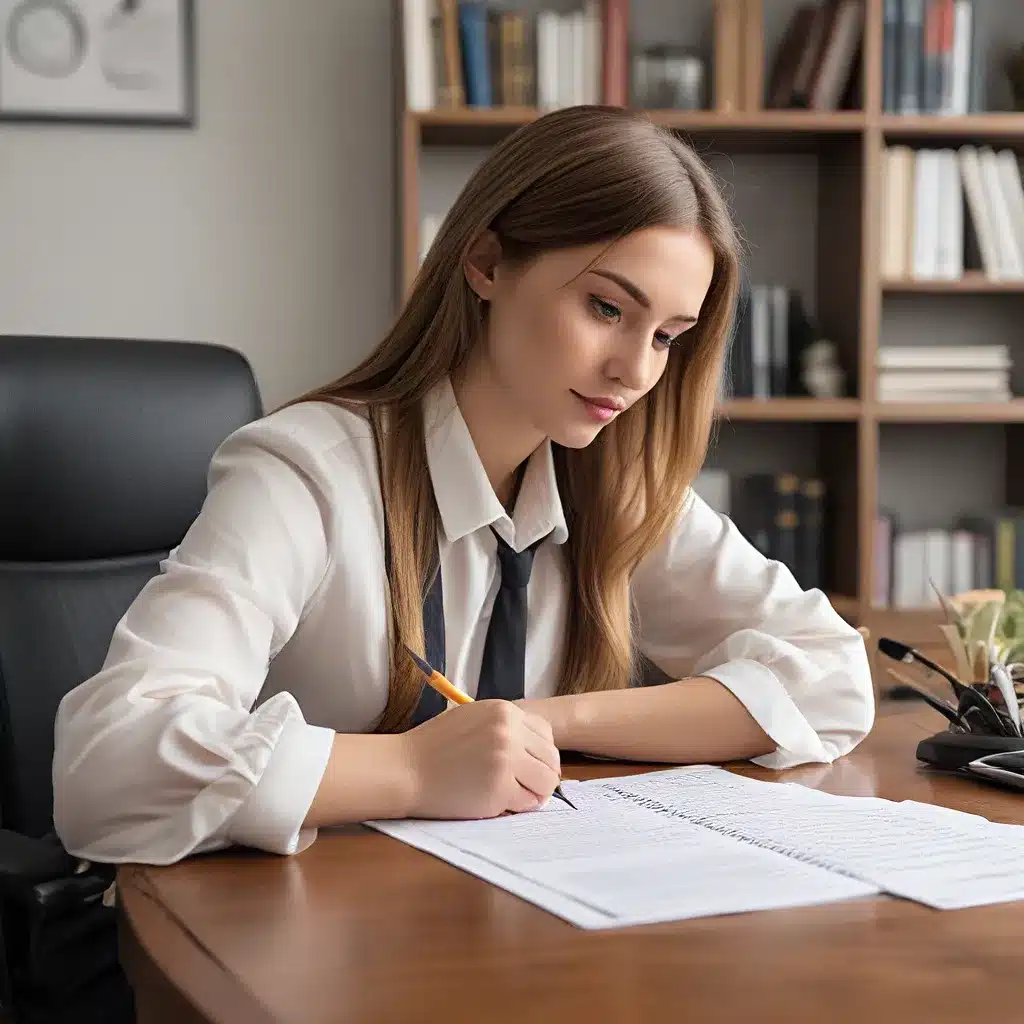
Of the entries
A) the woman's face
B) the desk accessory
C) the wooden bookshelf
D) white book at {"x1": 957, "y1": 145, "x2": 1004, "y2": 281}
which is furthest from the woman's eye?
white book at {"x1": 957, "y1": 145, "x2": 1004, "y2": 281}

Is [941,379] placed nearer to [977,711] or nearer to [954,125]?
[954,125]

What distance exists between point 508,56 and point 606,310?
1.89 m

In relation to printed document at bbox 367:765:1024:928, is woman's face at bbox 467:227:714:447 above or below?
above

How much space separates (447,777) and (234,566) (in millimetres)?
256

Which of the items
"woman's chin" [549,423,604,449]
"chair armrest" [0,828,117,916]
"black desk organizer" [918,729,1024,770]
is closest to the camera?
"chair armrest" [0,828,117,916]

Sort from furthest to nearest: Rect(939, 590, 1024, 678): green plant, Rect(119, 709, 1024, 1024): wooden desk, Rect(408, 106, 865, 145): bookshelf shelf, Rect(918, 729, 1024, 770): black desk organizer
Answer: Rect(408, 106, 865, 145): bookshelf shelf
Rect(939, 590, 1024, 678): green plant
Rect(918, 729, 1024, 770): black desk organizer
Rect(119, 709, 1024, 1024): wooden desk

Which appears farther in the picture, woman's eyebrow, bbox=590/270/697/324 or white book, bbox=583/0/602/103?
white book, bbox=583/0/602/103

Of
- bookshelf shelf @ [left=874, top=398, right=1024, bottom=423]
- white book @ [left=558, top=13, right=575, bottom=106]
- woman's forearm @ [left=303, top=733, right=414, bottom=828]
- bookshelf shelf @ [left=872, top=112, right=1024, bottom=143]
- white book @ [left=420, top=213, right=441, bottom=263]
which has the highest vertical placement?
white book @ [left=558, top=13, right=575, bottom=106]

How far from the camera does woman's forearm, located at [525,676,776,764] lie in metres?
1.18

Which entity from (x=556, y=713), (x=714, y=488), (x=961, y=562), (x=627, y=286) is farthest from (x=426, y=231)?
(x=556, y=713)

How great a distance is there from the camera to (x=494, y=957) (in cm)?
68

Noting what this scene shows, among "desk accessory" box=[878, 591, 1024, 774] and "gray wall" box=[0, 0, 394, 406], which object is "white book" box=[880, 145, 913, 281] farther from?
"desk accessory" box=[878, 591, 1024, 774]

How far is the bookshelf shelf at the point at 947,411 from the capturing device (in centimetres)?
304

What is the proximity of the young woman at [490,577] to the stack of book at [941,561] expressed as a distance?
1.77 metres
